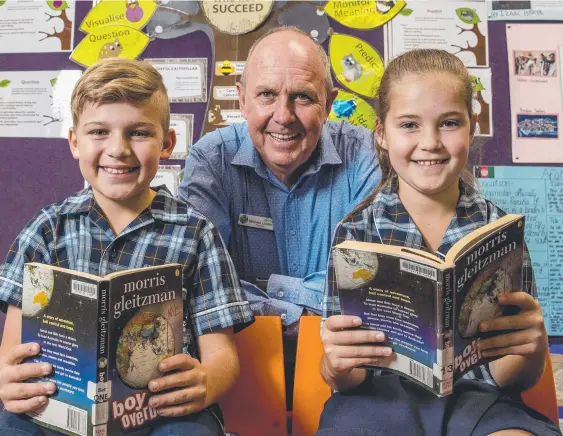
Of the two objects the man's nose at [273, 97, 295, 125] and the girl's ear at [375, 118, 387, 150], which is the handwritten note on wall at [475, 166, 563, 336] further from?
the girl's ear at [375, 118, 387, 150]

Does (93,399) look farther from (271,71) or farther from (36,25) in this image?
(36,25)

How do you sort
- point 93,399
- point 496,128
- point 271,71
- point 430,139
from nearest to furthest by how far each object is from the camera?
point 93,399, point 430,139, point 271,71, point 496,128

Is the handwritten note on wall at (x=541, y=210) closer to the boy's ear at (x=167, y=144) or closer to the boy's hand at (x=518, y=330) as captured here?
the boy's hand at (x=518, y=330)

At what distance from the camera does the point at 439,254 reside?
1095 mm

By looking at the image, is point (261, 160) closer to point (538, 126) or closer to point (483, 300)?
point (483, 300)

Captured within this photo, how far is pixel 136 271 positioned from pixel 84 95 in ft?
1.43

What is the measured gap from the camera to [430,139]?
1095 mm

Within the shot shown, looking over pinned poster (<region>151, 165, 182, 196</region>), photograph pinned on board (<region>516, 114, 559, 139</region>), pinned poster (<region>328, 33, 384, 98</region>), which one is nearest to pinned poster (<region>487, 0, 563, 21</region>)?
photograph pinned on board (<region>516, 114, 559, 139</region>)

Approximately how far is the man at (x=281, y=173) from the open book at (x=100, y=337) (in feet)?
2.09

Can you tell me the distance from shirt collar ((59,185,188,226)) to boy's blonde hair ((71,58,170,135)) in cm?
16

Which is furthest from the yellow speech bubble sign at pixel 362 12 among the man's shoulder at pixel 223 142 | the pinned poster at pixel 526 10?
the man's shoulder at pixel 223 142

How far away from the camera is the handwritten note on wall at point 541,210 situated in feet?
7.27

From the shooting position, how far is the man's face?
1.59 metres

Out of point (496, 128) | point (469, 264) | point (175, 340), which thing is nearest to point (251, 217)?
point (175, 340)
